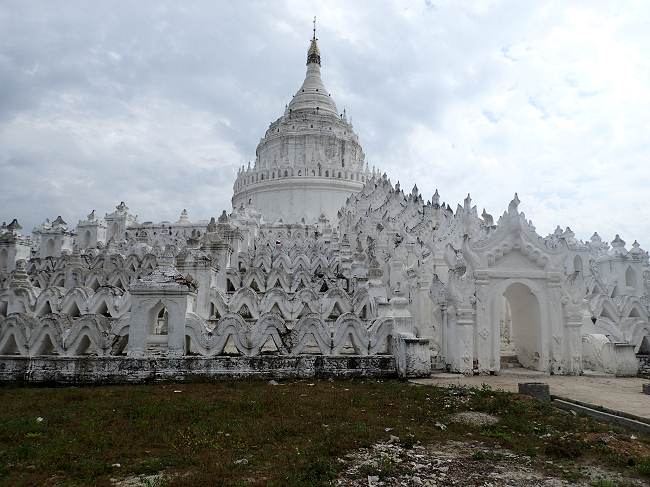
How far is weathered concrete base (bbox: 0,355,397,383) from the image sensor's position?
10562 millimetres

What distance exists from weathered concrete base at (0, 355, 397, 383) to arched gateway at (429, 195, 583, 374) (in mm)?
2767

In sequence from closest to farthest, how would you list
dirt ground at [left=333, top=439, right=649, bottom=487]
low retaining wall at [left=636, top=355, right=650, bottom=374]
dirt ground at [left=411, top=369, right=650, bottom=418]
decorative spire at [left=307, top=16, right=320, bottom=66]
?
dirt ground at [left=333, top=439, right=649, bottom=487] → dirt ground at [left=411, top=369, right=650, bottom=418] → low retaining wall at [left=636, top=355, right=650, bottom=374] → decorative spire at [left=307, top=16, right=320, bottom=66]

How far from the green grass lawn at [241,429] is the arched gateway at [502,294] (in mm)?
3104

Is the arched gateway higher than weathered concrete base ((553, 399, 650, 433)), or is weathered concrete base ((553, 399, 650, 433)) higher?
the arched gateway

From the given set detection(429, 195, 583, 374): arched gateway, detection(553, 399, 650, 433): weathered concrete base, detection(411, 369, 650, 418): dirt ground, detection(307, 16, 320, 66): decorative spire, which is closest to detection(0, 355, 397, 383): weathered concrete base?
detection(411, 369, 650, 418): dirt ground

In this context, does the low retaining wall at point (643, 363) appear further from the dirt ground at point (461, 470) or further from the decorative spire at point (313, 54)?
the decorative spire at point (313, 54)

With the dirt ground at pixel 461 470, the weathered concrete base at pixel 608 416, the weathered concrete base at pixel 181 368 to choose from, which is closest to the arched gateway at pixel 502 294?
the weathered concrete base at pixel 181 368

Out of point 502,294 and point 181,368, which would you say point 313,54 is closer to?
point 502,294

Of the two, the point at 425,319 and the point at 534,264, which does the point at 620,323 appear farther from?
the point at 425,319

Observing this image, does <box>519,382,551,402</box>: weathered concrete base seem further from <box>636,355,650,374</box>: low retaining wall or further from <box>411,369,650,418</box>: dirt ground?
<box>636,355,650,374</box>: low retaining wall

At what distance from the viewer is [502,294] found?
13.0m

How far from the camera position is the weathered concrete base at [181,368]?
1056 centimetres

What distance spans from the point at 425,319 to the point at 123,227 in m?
33.5

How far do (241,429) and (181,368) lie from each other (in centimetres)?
449
